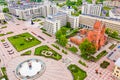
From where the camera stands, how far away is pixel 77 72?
56.2m

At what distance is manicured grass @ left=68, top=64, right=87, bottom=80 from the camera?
53237 millimetres

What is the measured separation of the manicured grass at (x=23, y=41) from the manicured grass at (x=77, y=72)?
33.8 metres

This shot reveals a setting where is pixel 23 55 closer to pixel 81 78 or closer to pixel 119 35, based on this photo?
pixel 81 78

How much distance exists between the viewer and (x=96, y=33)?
6888 centimetres

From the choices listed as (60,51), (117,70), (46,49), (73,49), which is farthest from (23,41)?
(117,70)

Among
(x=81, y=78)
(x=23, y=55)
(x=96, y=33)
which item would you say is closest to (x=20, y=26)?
(x=23, y=55)

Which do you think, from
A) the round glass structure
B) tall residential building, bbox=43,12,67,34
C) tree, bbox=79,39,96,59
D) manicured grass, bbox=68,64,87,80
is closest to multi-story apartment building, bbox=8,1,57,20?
tall residential building, bbox=43,12,67,34

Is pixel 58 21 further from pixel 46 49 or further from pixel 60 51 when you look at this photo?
pixel 60 51

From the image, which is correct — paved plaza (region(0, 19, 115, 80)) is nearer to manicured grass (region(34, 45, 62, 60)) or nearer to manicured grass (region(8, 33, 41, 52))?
manicured grass (region(34, 45, 62, 60))

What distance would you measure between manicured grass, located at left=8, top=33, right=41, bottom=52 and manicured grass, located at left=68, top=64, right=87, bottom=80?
111 ft

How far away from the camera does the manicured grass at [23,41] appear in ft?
257

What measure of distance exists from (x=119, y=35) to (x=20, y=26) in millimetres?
88379

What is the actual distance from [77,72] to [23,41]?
47675 mm

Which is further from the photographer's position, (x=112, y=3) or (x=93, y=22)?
(x=112, y=3)
